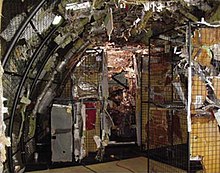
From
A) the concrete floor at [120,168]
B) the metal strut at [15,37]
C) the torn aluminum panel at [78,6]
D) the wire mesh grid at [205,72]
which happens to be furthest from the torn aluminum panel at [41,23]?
the concrete floor at [120,168]

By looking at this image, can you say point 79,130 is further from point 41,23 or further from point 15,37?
point 15,37

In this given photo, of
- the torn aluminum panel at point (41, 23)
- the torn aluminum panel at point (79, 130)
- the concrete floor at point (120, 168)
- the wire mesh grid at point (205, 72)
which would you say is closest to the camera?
the wire mesh grid at point (205, 72)

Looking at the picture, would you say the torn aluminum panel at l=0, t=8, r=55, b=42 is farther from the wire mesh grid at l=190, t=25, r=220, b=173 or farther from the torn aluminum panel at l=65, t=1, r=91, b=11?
the wire mesh grid at l=190, t=25, r=220, b=173

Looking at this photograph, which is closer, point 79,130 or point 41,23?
point 41,23

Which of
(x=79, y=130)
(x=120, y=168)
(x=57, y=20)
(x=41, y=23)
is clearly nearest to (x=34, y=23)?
(x=41, y=23)

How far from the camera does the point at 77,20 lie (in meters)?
3.96

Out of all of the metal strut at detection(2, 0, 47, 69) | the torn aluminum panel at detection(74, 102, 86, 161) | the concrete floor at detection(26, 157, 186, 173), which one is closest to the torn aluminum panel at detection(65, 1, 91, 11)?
the metal strut at detection(2, 0, 47, 69)

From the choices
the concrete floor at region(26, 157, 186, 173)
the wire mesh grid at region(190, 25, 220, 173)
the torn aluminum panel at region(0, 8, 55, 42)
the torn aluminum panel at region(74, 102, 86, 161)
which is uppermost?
the torn aluminum panel at region(0, 8, 55, 42)

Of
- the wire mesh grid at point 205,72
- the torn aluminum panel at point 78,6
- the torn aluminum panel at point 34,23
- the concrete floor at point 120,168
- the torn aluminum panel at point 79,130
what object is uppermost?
the torn aluminum panel at point 78,6

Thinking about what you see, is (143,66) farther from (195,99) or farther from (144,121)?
(195,99)

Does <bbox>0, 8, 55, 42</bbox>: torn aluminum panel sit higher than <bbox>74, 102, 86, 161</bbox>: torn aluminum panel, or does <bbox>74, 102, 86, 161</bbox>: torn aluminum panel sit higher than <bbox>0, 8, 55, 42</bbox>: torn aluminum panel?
<bbox>0, 8, 55, 42</bbox>: torn aluminum panel

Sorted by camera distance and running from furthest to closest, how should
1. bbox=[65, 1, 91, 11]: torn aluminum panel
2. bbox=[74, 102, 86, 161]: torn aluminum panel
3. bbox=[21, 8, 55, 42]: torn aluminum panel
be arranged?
bbox=[74, 102, 86, 161]: torn aluminum panel → bbox=[21, 8, 55, 42]: torn aluminum panel → bbox=[65, 1, 91, 11]: torn aluminum panel

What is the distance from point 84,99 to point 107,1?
10.1 ft

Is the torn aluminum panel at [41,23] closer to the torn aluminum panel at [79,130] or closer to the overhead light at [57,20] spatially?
the overhead light at [57,20]
